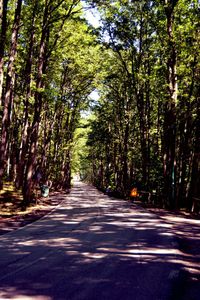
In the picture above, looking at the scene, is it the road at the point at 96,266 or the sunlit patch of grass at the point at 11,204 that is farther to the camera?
the sunlit patch of grass at the point at 11,204

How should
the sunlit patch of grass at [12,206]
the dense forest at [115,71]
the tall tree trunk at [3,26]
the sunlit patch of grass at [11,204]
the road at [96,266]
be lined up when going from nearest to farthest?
the road at [96,266]
the tall tree trunk at [3,26]
the sunlit patch of grass at [12,206]
the sunlit patch of grass at [11,204]
the dense forest at [115,71]

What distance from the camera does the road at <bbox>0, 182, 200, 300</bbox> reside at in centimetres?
570

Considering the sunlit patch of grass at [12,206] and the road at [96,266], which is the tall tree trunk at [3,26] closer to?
the sunlit patch of grass at [12,206]

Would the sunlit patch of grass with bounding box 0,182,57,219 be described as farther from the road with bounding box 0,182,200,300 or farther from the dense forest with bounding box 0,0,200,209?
the road with bounding box 0,182,200,300

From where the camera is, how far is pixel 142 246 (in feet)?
31.1

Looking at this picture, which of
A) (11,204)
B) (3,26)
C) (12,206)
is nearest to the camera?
(3,26)

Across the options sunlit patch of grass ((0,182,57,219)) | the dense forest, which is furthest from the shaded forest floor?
the dense forest

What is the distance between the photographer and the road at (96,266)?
18.7ft

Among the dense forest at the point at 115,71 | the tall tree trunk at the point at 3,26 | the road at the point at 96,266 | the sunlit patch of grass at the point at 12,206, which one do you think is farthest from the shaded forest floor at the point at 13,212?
the tall tree trunk at the point at 3,26

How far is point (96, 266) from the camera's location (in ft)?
24.0

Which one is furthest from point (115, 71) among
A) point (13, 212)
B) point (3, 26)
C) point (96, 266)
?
point (96, 266)

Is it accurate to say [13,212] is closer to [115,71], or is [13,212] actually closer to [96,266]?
[96,266]

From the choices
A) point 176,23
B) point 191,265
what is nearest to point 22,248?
point 191,265

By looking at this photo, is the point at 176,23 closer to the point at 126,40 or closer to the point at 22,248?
the point at 126,40
